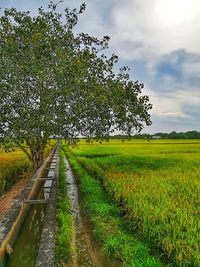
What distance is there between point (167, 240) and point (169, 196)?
13.0 ft

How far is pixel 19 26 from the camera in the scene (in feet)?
60.3

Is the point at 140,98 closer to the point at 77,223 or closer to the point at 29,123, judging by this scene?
the point at 29,123

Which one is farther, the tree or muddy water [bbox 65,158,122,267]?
the tree

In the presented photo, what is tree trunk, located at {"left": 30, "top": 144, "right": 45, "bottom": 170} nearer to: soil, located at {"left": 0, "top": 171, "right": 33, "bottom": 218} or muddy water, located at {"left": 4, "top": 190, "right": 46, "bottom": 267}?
soil, located at {"left": 0, "top": 171, "right": 33, "bottom": 218}

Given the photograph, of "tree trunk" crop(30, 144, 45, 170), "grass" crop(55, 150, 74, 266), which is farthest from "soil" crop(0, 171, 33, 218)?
"tree trunk" crop(30, 144, 45, 170)

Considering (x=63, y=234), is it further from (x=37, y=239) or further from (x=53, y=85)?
(x=53, y=85)

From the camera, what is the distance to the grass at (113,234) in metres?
6.55

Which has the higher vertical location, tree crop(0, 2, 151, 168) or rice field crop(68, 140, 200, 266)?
tree crop(0, 2, 151, 168)

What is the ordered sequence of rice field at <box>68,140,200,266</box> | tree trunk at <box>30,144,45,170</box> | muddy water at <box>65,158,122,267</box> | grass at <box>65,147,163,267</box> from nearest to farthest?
1. rice field at <box>68,140,200,266</box>
2. grass at <box>65,147,163,267</box>
3. muddy water at <box>65,158,122,267</box>
4. tree trunk at <box>30,144,45,170</box>

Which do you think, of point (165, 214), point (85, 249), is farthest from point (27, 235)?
point (165, 214)

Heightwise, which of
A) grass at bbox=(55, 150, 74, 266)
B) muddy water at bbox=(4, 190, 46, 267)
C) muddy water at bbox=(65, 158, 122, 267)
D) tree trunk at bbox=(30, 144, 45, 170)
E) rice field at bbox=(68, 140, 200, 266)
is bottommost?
muddy water at bbox=(4, 190, 46, 267)

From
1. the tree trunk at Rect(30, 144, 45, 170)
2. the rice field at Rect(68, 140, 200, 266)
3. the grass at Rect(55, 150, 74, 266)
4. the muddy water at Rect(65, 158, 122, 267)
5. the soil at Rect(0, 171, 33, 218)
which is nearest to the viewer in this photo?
the rice field at Rect(68, 140, 200, 266)

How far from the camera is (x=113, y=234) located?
8188 millimetres

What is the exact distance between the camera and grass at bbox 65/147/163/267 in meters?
6.55
